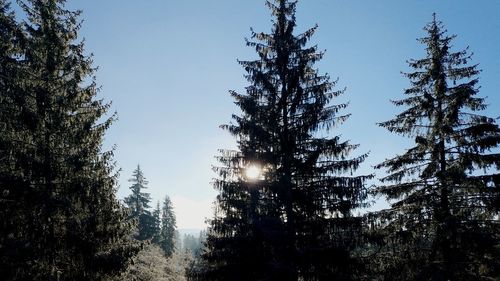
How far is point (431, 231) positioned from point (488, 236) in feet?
7.16

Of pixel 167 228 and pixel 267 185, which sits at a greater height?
pixel 267 185

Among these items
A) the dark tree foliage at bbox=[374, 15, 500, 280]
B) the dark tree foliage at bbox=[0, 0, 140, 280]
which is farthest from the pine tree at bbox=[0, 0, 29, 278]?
the dark tree foliage at bbox=[374, 15, 500, 280]

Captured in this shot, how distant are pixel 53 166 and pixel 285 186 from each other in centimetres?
830

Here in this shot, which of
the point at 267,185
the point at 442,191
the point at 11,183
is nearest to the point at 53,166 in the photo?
the point at 11,183

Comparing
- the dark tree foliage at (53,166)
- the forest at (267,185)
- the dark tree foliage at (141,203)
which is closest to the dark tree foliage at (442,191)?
the forest at (267,185)

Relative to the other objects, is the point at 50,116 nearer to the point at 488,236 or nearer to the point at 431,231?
the point at 431,231

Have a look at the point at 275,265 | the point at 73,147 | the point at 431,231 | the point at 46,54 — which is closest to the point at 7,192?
the point at 73,147

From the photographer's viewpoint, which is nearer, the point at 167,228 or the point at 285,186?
the point at 285,186

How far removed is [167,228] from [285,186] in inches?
2686

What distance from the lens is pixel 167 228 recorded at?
77.5 m

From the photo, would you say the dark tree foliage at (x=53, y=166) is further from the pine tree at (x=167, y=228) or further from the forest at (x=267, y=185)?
the pine tree at (x=167, y=228)

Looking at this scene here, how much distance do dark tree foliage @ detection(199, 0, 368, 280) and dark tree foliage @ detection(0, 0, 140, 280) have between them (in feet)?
13.6

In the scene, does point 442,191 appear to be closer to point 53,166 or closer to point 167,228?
point 53,166

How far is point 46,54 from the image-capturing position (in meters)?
14.7
